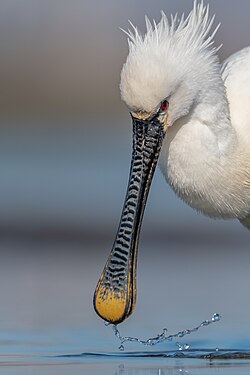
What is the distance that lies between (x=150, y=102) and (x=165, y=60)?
0.79 ft

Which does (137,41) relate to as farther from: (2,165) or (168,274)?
(2,165)

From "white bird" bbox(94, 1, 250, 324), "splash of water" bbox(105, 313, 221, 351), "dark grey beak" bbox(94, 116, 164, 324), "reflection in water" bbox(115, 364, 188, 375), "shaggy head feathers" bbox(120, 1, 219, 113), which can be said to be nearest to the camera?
"reflection in water" bbox(115, 364, 188, 375)

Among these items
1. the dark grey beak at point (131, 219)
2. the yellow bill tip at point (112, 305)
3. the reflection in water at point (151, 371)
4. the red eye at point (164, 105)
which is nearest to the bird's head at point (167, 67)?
the red eye at point (164, 105)

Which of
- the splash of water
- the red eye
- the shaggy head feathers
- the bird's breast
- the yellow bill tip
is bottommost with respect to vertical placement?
the yellow bill tip

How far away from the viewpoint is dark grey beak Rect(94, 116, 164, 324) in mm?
8562

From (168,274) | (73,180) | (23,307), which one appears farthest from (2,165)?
(23,307)

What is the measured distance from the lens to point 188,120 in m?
8.67

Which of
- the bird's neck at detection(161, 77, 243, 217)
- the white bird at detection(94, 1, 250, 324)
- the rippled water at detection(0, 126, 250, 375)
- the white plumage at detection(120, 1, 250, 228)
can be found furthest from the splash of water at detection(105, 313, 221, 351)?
the bird's neck at detection(161, 77, 243, 217)

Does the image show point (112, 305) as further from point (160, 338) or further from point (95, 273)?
point (95, 273)

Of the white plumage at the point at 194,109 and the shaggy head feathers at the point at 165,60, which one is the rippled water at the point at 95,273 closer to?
the white plumage at the point at 194,109

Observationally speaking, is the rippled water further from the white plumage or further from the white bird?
the white plumage

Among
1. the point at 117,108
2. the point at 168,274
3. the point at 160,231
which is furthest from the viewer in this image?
the point at 117,108

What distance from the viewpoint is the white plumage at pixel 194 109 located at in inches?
328

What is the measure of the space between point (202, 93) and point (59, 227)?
6787 mm
